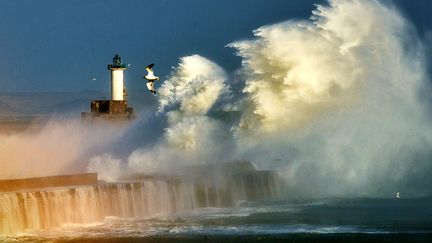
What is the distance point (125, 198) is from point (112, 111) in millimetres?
16376

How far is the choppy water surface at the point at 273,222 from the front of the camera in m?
18.5

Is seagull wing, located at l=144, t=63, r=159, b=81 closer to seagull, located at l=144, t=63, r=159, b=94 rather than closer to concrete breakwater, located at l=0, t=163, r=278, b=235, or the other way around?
seagull, located at l=144, t=63, r=159, b=94

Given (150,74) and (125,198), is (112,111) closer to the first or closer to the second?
(150,74)

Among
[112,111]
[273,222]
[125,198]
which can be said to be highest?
[112,111]

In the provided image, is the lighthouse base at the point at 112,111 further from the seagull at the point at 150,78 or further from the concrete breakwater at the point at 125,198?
the concrete breakwater at the point at 125,198

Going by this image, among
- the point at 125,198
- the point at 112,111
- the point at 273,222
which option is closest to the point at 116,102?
the point at 112,111

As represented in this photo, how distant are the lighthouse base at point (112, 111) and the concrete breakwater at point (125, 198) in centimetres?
1289

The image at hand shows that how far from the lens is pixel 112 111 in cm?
3762

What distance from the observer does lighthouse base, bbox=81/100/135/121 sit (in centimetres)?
3759

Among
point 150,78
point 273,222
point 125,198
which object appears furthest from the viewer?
point 150,78

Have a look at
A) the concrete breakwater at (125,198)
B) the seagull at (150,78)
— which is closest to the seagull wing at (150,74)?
the seagull at (150,78)

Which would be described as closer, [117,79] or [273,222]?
[273,222]

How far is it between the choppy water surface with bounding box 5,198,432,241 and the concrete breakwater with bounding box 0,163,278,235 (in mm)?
350

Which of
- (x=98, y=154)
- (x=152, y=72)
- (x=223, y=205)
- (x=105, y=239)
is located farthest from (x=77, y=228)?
(x=152, y=72)
